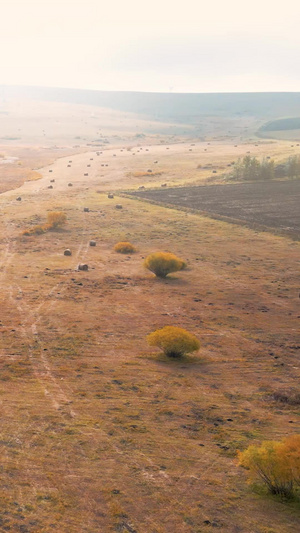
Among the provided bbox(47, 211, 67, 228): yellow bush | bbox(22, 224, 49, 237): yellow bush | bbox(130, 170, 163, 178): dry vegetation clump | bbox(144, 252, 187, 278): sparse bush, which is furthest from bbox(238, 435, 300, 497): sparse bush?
bbox(130, 170, 163, 178): dry vegetation clump

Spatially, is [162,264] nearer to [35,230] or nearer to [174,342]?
[174,342]

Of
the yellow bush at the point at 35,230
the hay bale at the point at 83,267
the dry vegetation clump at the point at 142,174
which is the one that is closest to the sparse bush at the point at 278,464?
the hay bale at the point at 83,267

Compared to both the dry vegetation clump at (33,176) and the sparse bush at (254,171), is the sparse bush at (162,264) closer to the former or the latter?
the sparse bush at (254,171)

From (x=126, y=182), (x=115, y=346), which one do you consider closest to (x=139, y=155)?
(x=126, y=182)

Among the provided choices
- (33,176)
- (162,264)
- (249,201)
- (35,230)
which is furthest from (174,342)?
(33,176)

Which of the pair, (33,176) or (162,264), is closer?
(162,264)

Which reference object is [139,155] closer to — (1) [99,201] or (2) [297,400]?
(1) [99,201]
